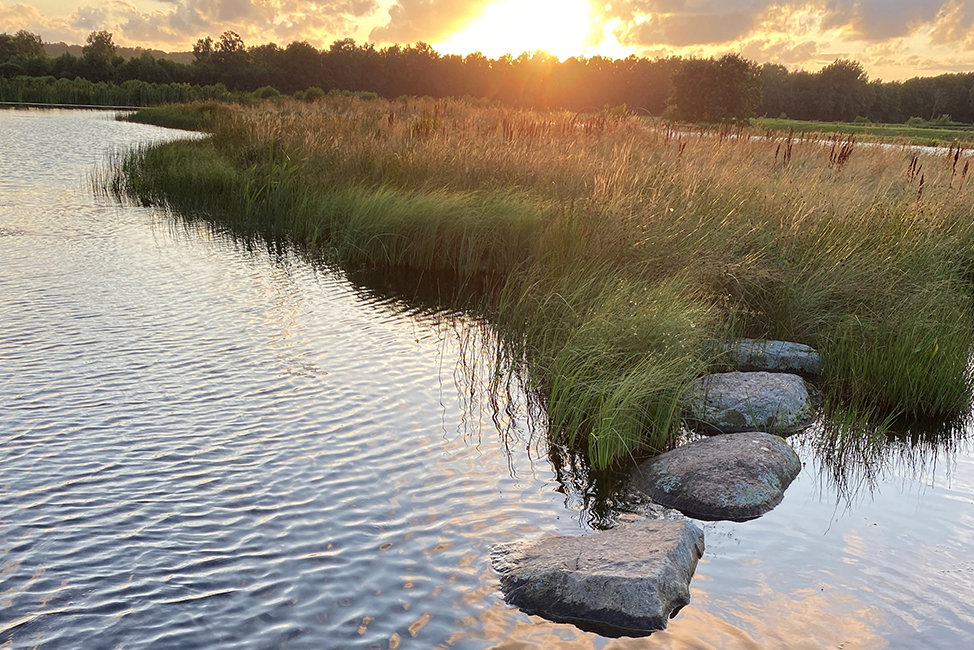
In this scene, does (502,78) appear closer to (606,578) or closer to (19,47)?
(19,47)

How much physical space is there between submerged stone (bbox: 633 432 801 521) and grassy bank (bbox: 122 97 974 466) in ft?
1.15

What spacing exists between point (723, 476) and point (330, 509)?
7.81 ft

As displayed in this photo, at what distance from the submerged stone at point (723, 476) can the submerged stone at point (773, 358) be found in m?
1.71

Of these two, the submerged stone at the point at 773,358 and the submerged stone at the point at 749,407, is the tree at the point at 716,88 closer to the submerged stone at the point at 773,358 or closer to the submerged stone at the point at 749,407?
the submerged stone at the point at 773,358

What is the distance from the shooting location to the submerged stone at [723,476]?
4.56 metres

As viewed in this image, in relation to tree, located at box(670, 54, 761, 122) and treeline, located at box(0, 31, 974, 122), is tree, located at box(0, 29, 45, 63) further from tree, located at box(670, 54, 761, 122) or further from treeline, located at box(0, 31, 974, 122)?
tree, located at box(670, 54, 761, 122)

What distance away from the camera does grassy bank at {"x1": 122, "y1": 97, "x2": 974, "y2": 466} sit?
6066 mm

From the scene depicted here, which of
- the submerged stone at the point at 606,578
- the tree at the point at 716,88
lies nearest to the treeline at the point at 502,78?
the tree at the point at 716,88

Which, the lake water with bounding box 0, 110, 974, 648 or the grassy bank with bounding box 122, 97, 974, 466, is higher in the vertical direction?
the grassy bank with bounding box 122, 97, 974, 466

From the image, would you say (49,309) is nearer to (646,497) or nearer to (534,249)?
(534,249)

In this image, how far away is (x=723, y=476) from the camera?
470 cm

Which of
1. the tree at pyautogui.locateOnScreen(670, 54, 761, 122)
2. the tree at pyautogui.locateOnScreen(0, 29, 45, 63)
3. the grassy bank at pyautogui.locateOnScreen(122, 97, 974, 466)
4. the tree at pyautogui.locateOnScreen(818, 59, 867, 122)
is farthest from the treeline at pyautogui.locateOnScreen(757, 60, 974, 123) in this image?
the tree at pyautogui.locateOnScreen(0, 29, 45, 63)

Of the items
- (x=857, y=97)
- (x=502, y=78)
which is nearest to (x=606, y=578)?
(x=857, y=97)

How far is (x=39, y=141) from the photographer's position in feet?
80.8
